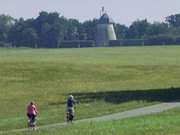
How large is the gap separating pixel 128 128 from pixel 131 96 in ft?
71.0

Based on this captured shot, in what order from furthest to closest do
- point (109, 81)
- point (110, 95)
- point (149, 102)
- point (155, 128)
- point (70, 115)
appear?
point (109, 81)
point (110, 95)
point (149, 102)
point (70, 115)
point (155, 128)

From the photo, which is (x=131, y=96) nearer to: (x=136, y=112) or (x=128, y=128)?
(x=136, y=112)

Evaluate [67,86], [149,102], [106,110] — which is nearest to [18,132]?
[106,110]

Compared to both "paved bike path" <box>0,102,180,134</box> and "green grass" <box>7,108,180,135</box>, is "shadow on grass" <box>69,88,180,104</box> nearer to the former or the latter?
"paved bike path" <box>0,102,180,134</box>

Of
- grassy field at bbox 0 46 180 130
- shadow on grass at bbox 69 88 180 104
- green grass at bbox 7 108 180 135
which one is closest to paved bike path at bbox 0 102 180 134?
grassy field at bbox 0 46 180 130

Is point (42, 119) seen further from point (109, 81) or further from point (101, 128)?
point (109, 81)

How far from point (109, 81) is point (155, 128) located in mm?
44767

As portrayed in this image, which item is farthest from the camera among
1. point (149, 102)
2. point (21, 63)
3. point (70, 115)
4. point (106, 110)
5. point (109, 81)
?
point (21, 63)

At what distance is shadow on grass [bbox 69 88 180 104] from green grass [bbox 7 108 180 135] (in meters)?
13.3

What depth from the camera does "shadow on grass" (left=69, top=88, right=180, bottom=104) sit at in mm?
49194

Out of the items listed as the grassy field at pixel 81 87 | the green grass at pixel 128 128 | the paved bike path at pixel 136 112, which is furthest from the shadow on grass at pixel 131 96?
the green grass at pixel 128 128

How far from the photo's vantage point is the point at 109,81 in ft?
246

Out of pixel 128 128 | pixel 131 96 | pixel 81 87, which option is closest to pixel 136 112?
pixel 128 128

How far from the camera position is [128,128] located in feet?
101
